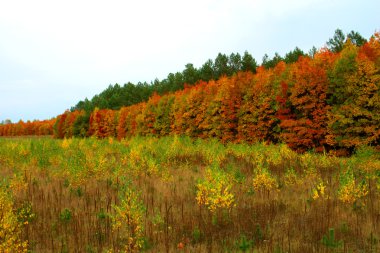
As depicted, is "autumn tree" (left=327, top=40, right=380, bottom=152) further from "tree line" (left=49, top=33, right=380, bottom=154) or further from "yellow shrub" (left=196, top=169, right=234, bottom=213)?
"yellow shrub" (left=196, top=169, right=234, bottom=213)

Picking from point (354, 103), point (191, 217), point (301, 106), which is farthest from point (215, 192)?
point (301, 106)

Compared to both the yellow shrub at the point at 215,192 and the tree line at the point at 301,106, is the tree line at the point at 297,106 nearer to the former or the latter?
the tree line at the point at 301,106

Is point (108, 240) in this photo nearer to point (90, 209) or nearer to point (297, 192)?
point (90, 209)

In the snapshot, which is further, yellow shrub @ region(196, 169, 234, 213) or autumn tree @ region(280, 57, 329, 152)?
autumn tree @ region(280, 57, 329, 152)

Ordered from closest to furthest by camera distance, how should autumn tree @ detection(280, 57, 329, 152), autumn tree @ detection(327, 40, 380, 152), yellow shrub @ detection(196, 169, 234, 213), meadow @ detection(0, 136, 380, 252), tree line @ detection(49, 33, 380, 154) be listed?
meadow @ detection(0, 136, 380, 252)
yellow shrub @ detection(196, 169, 234, 213)
autumn tree @ detection(327, 40, 380, 152)
tree line @ detection(49, 33, 380, 154)
autumn tree @ detection(280, 57, 329, 152)

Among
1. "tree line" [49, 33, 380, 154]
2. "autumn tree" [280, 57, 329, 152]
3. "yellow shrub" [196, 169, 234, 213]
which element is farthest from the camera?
"autumn tree" [280, 57, 329, 152]

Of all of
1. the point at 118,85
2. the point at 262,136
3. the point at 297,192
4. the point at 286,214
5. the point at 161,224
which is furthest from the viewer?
the point at 118,85

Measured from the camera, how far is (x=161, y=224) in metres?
6.34

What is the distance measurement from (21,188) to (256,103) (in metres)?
22.1

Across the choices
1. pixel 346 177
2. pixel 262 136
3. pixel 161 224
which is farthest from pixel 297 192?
pixel 262 136

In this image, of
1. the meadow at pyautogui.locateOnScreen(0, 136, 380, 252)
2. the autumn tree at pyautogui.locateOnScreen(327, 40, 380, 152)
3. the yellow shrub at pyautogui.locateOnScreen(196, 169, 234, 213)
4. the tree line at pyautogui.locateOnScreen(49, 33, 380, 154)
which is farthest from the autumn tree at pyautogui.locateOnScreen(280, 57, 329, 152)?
the yellow shrub at pyautogui.locateOnScreen(196, 169, 234, 213)

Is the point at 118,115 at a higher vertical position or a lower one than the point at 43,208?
higher

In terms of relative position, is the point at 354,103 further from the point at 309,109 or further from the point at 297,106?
the point at 297,106

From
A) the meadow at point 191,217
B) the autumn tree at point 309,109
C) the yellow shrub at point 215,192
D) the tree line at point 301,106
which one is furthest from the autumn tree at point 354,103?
the yellow shrub at point 215,192
